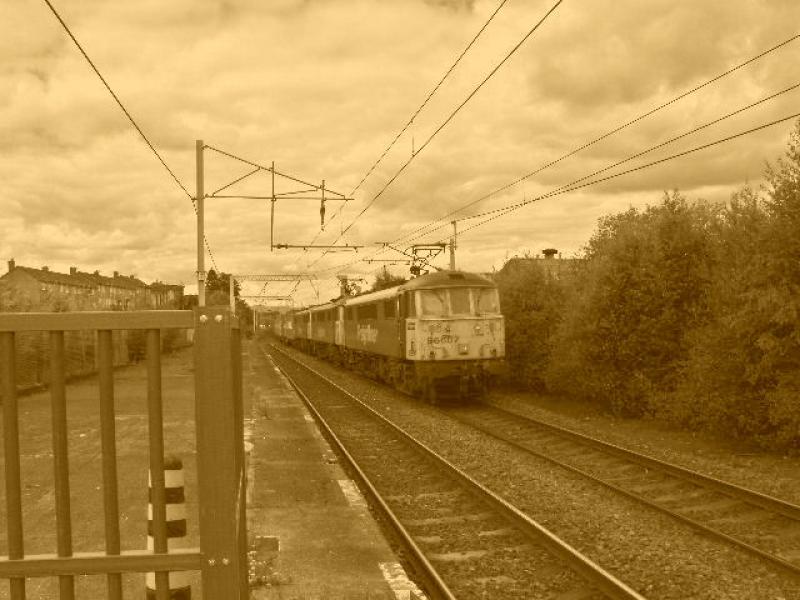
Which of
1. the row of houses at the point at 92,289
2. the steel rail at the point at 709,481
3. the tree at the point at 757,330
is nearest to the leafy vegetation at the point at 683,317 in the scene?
the tree at the point at 757,330

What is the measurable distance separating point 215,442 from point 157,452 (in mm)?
192

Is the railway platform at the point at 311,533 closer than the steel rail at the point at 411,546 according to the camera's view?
Yes

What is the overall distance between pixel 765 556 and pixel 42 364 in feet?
19.5

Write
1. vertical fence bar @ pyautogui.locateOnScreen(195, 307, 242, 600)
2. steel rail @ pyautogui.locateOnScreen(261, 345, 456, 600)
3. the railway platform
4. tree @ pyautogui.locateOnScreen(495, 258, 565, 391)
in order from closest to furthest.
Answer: vertical fence bar @ pyautogui.locateOnScreen(195, 307, 242, 600) < the railway platform < steel rail @ pyautogui.locateOnScreen(261, 345, 456, 600) < tree @ pyautogui.locateOnScreen(495, 258, 565, 391)

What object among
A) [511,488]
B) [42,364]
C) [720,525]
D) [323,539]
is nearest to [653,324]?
[511,488]

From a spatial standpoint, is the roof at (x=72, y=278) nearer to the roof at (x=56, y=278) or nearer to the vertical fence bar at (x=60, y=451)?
the roof at (x=56, y=278)

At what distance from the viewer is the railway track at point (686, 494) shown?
24.1 ft

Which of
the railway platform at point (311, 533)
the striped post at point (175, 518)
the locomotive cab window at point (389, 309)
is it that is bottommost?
the railway platform at point (311, 533)

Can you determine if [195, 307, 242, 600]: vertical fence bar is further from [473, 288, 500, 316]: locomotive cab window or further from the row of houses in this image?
the row of houses

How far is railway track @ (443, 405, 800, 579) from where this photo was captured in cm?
735

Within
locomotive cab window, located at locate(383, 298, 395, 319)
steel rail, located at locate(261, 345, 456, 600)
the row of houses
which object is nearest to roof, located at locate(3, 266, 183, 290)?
the row of houses

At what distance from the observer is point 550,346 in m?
20.7

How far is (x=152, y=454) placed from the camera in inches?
95.7

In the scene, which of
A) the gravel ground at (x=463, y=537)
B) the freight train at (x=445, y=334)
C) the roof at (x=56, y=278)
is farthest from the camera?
the roof at (x=56, y=278)
